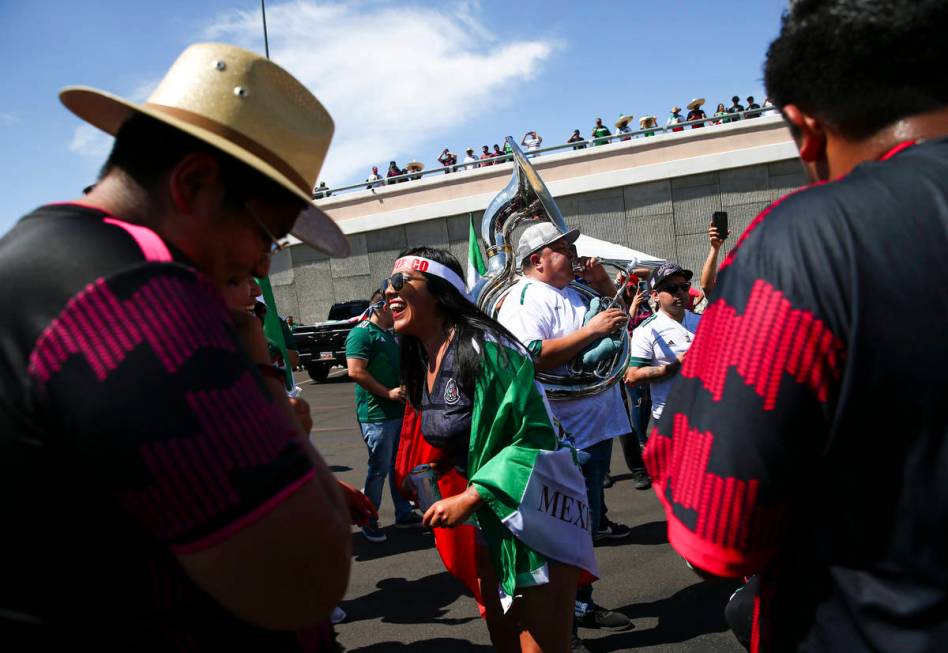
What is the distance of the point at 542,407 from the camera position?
8.95 feet

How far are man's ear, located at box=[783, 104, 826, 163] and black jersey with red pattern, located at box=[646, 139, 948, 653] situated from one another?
Result: 0.12 meters

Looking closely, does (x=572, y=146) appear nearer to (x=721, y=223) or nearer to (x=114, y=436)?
(x=721, y=223)

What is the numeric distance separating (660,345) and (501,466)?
312cm

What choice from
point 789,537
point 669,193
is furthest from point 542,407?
point 669,193

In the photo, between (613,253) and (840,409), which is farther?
(613,253)

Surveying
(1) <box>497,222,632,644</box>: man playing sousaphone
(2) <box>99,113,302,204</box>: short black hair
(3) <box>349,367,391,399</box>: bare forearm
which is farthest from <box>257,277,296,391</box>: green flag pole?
(2) <box>99,113,302,204</box>: short black hair

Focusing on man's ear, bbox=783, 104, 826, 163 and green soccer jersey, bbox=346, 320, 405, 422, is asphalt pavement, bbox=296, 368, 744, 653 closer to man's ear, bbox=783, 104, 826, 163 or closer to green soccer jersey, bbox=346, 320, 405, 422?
green soccer jersey, bbox=346, 320, 405, 422

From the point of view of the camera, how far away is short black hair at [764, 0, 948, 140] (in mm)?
1068

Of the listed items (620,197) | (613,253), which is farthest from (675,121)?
(613,253)

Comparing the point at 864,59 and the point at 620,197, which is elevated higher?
the point at 620,197

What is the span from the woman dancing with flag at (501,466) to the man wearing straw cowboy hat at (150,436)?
1.49m

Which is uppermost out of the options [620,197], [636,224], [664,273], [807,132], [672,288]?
[620,197]

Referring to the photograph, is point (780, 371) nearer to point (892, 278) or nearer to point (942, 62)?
point (892, 278)

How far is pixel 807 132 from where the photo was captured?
123cm
